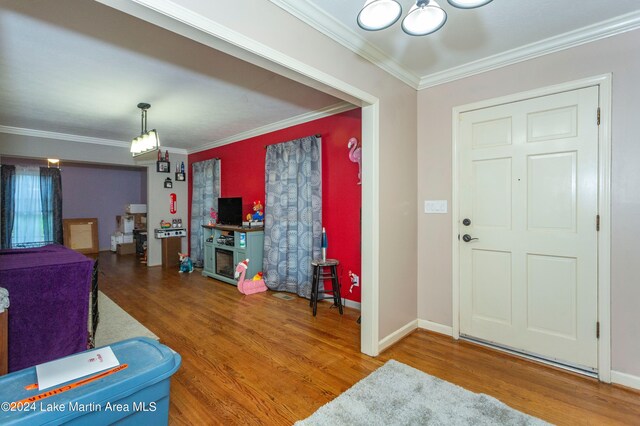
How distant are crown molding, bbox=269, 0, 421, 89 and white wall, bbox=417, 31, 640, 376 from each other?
595 millimetres

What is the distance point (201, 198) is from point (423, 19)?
5573mm

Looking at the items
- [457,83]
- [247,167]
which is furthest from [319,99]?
[247,167]

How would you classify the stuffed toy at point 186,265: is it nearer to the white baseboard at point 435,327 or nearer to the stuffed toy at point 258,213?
the stuffed toy at point 258,213

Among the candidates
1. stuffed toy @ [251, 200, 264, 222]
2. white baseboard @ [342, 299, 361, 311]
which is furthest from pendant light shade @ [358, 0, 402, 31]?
stuffed toy @ [251, 200, 264, 222]

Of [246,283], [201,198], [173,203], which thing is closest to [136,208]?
[173,203]

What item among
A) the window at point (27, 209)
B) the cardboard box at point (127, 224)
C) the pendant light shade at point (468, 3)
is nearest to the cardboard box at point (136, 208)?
the cardboard box at point (127, 224)

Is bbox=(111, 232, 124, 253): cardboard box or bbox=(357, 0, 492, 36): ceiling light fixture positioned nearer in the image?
bbox=(357, 0, 492, 36): ceiling light fixture

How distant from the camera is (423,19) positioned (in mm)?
1482

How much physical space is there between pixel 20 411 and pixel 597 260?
3.32 metres

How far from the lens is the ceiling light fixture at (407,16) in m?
1.40

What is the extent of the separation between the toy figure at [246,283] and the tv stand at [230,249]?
14 centimetres

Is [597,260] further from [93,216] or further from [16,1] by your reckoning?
[93,216]

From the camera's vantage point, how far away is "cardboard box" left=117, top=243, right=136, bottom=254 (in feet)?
25.8

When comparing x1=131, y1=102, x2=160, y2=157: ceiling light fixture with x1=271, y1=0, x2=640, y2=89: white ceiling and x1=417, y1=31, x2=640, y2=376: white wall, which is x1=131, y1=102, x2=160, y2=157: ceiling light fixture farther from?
x1=417, y1=31, x2=640, y2=376: white wall
